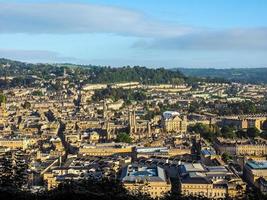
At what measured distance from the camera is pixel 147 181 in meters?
28.0

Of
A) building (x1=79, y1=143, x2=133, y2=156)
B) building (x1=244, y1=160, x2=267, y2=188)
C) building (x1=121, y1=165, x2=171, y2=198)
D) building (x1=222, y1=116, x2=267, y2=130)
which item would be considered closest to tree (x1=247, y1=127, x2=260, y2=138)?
building (x1=222, y1=116, x2=267, y2=130)

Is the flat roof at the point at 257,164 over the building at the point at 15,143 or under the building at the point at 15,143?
over

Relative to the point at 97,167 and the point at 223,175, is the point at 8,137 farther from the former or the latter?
the point at 223,175

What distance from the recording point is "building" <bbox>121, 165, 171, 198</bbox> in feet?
88.7

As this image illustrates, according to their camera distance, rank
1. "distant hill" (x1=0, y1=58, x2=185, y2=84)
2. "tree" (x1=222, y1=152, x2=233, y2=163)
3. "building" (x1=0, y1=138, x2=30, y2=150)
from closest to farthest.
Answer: "tree" (x1=222, y1=152, x2=233, y2=163), "building" (x1=0, y1=138, x2=30, y2=150), "distant hill" (x1=0, y1=58, x2=185, y2=84)

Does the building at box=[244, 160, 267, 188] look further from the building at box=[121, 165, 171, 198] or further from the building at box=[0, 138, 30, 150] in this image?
the building at box=[0, 138, 30, 150]

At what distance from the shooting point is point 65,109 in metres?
65.1

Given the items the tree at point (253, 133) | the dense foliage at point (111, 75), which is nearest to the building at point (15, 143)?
the tree at point (253, 133)

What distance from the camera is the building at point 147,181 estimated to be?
27.0 meters

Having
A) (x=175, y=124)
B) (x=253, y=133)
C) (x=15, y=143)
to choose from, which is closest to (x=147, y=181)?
(x=15, y=143)

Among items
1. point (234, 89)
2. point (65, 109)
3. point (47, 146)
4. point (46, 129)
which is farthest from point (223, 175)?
point (234, 89)

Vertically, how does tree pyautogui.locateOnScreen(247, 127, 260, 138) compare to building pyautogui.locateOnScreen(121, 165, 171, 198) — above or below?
below

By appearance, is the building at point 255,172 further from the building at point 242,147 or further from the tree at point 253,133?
the tree at point 253,133

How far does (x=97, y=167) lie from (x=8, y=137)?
14580 millimetres
